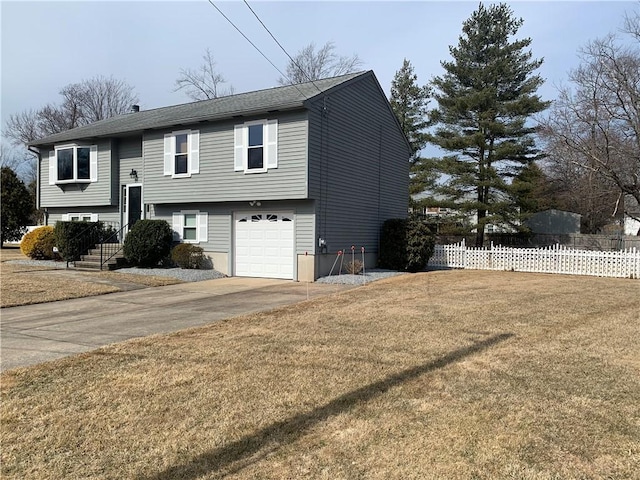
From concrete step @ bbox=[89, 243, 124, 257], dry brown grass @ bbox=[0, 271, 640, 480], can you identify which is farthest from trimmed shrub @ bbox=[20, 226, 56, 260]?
dry brown grass @ bbox=[0, 271, 640, 480]

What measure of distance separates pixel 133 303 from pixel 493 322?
7284mm

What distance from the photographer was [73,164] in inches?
779

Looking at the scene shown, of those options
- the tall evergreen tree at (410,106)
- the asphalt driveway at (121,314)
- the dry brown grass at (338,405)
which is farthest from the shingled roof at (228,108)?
the tall evergreen tree at (410,106)

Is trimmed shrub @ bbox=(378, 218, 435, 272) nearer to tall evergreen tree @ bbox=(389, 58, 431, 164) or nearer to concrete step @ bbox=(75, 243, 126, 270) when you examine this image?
concrete step @ bbox=(75, 243, 126, 270)

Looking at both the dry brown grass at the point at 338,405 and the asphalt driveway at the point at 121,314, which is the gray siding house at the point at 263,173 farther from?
the dry brown grass at the point at 338,405

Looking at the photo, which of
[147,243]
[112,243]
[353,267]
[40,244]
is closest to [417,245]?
[353,267]

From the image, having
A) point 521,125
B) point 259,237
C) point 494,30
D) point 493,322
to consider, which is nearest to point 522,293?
point 493,322

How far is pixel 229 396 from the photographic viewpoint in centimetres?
436

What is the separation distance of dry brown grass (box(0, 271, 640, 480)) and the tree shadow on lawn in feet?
0.05

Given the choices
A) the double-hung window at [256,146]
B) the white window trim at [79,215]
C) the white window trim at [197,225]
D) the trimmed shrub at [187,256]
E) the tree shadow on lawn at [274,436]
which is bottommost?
the tree shadow on lawn at [274,436]

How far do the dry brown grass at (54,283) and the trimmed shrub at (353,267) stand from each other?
17.8ft

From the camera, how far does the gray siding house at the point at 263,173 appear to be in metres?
14.3

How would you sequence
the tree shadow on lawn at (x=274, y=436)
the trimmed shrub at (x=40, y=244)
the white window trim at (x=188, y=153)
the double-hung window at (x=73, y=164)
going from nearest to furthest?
1. the tree shadow on lawn at (x=274, y=436)
2. the white window trim at (x=188, y=153)
3. the trimmed shrub at (x=40, y=244)
4. the double-hung window at (x=73, y=164)

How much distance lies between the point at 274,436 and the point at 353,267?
11.7 m
